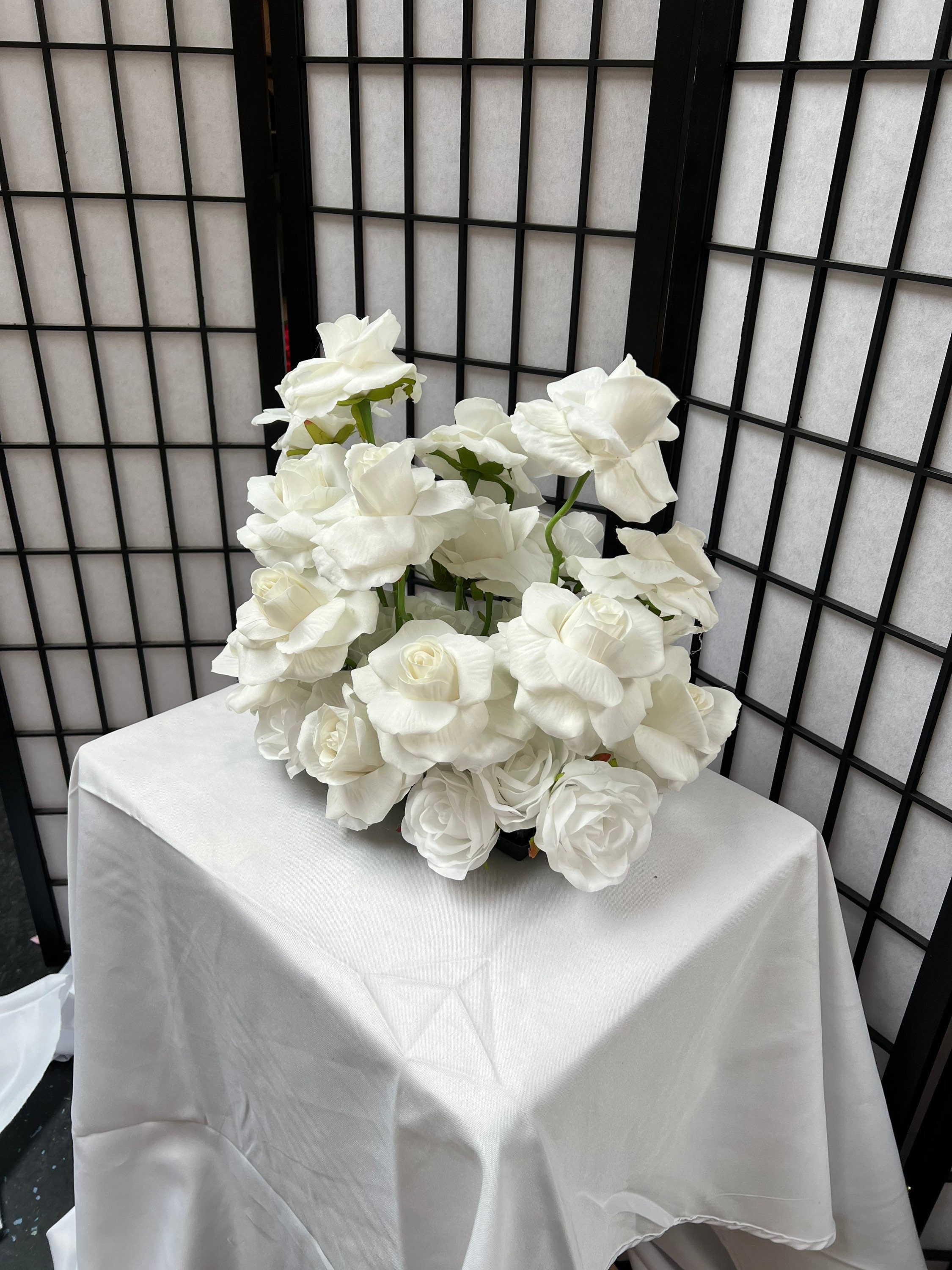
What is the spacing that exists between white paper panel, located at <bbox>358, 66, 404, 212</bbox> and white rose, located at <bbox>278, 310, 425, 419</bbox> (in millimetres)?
406

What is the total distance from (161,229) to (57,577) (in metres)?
0.57

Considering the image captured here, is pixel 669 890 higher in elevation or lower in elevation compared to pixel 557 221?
lower

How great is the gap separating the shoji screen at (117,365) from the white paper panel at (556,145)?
0.37m

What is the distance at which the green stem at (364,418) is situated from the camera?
2.66 ft

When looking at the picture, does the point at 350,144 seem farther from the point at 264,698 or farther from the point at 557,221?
the point at 264,698

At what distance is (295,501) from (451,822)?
0.31 meters

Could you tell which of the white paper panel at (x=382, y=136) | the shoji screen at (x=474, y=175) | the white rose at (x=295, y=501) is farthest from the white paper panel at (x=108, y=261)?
the white rose at (x=295, y=501)

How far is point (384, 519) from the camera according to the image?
0.73m

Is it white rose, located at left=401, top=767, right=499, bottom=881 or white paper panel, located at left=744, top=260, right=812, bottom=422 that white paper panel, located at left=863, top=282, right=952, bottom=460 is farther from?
white rose, located at left=401, top=767, right=499, bottom=881

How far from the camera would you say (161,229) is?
1.23 metres

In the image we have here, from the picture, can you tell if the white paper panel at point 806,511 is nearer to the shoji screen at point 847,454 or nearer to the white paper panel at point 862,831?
the shoji screen at point 847,454

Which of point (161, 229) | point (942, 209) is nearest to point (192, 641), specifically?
point (161, 229)

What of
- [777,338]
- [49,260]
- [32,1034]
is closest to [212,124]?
[49,260]

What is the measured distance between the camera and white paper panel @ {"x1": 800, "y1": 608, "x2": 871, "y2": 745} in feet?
3.24
